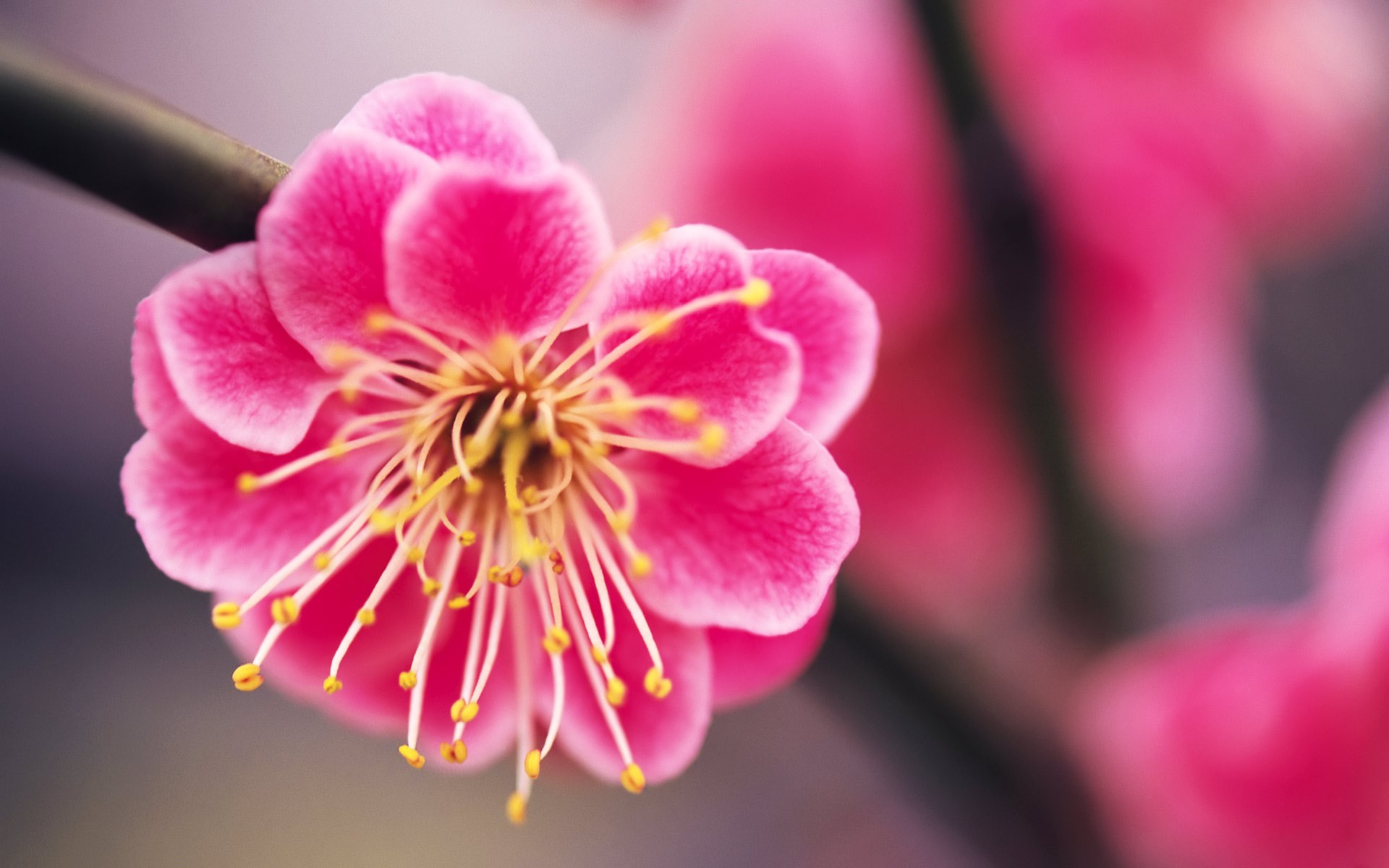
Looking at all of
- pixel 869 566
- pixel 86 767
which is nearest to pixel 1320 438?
pixel 869 566

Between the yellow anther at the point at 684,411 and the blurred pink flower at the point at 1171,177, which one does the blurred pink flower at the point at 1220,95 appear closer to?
the blurred pink flower at the point at 1171,177

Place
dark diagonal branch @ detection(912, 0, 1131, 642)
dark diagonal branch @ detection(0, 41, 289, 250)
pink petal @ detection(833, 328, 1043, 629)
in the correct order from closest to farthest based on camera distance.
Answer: dark diagonal branch @ detection(0, 41, 289, 250) → dark diagonal branch @ detection(912, 0, 1131, 642) → pink petal @ detection(833, 328, 1043, 629)

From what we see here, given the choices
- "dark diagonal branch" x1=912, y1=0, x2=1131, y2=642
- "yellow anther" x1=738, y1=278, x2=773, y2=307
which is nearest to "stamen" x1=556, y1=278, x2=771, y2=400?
"yellow anther" x1=738, y1=278, x2=773, y2=307

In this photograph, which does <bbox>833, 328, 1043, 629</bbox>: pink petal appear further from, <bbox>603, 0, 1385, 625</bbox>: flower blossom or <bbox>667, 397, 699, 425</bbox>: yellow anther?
<bbox>667, 397, 699, 425</bbox>: yellow anther

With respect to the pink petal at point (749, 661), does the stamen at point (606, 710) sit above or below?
below

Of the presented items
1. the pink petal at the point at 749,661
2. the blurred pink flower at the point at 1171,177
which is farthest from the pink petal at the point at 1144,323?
the pink petal at the point at 749,661

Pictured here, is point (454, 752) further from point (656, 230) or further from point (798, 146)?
point (798, 146)
